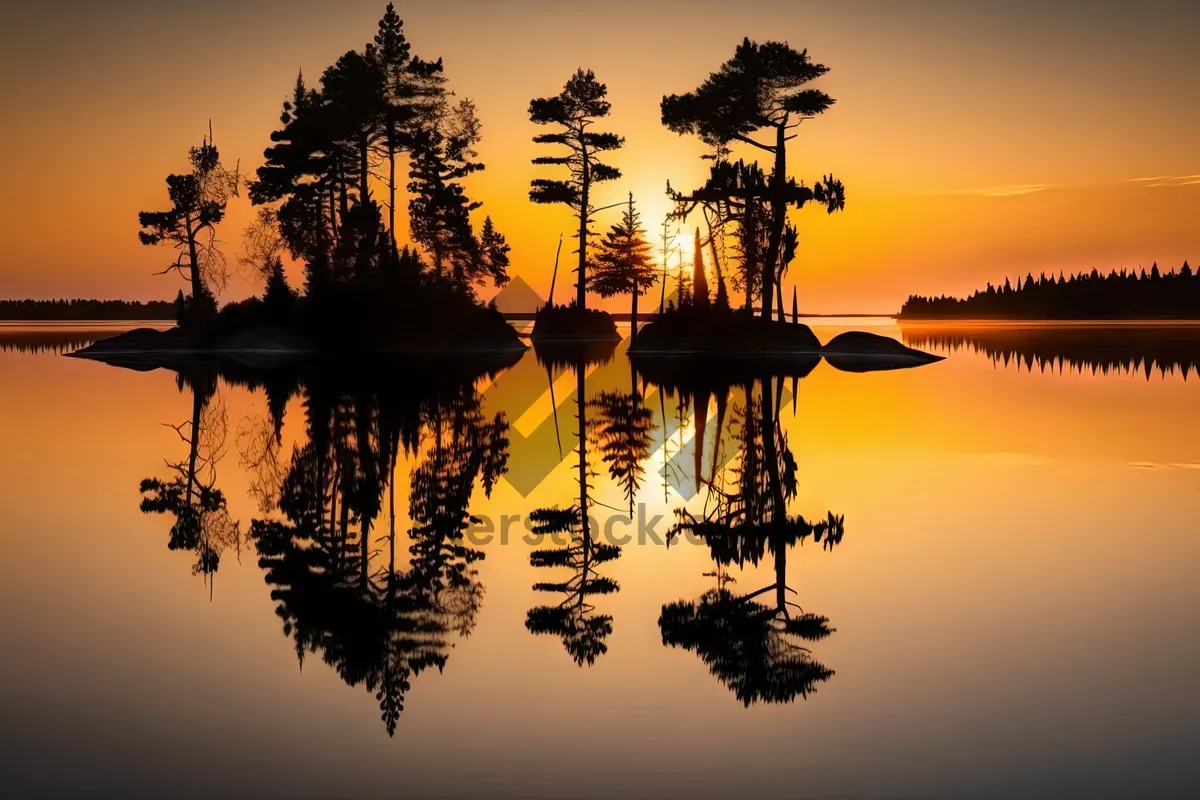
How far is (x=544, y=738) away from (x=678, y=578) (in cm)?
492

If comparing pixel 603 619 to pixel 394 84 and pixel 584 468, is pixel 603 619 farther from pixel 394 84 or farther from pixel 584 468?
pixel 394 84

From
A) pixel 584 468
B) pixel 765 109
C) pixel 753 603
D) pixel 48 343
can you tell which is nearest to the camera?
pixel 753 603

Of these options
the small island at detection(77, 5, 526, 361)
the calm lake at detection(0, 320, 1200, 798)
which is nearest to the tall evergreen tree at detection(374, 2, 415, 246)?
the small island at detection(77, 5, 526, 361)

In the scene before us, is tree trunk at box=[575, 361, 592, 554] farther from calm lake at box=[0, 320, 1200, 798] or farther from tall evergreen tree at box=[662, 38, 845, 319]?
tall evergreen tree at box=[662, 38, 845, 319]

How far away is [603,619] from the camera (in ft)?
33.9

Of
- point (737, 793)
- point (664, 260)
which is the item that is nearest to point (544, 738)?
point (737, 793)

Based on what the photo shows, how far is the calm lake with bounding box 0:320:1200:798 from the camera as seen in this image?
22.7ft

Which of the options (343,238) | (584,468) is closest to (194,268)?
(343,238)

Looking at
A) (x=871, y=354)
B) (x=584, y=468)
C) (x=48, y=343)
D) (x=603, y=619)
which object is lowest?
(x=603, y=619)

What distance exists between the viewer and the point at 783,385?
137 feet

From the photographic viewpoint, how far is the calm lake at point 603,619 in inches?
273

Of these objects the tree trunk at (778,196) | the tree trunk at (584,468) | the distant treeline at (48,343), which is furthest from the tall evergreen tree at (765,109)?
the distant treeline at (48,343)

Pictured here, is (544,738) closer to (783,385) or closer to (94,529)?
(94,529)

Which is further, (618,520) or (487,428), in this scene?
(487,428)
